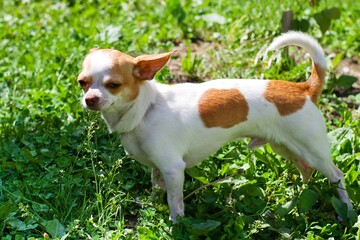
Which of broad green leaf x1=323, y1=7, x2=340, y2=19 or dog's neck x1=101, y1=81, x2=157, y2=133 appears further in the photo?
broad green leaf x1=323, y1=7, x2=340, y2=19

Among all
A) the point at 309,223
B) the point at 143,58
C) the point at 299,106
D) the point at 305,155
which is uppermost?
the point at 143,58

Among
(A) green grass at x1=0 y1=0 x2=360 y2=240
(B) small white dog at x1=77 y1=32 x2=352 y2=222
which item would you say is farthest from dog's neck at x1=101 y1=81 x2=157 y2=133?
(A) green grass at x1=0 y1=0 x2=360 y2=240

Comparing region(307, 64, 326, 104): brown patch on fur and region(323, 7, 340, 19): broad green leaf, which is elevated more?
region(323, 7, 340, 19): broad green leaf

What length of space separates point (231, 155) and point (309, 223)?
791mm

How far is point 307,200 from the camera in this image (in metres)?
3.92

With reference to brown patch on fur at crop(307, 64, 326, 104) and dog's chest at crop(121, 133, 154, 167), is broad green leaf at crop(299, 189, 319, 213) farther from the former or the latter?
dog's chest at crop(121, 133, 154, 167)

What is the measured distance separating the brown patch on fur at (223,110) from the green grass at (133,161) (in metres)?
0.49

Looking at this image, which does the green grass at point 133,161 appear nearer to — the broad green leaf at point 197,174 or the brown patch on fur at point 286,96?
the broad green leaf at point 197,174

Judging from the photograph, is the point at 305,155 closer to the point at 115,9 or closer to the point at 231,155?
the point at 231,155

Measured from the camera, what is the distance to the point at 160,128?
3729 mm

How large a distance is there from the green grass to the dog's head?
34 cm

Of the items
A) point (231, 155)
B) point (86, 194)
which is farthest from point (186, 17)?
point (86, 194)

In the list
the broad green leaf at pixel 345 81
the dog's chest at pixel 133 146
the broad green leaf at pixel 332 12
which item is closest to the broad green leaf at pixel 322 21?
the broad green leaf at pixel 332 12

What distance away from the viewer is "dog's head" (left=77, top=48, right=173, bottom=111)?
347 cm
